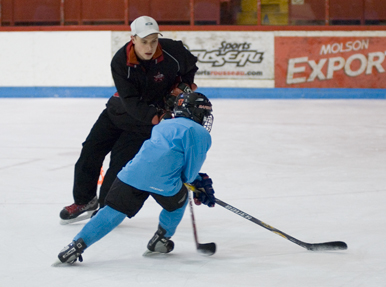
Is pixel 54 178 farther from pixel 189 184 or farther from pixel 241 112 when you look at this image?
pixel 241 112

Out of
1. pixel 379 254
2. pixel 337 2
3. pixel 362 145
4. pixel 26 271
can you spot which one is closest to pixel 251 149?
pixel 362 145

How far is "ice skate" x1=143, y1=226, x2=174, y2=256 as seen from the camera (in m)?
2.45

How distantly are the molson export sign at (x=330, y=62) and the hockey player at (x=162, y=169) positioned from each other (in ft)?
24.5

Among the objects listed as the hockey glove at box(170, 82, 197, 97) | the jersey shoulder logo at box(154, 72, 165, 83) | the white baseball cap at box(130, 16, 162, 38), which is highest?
the white baseball cap at box(130, 16, 162, 38)

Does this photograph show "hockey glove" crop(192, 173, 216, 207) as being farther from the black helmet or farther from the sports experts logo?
the sports experts logo

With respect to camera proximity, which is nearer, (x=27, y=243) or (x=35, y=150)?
(x=27, y=243)

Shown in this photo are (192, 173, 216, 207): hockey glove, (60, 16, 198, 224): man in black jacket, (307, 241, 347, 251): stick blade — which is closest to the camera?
(192, 173, 216, 207): hockey glove

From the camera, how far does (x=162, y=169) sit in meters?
2.21

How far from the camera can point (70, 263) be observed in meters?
2.29

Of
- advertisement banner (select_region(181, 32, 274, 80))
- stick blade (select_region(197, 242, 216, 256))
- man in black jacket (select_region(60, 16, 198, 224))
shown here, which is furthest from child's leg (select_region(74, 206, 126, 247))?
advertisement banner (select_region(181, 32, 274, 80))

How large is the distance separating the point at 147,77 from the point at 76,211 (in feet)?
2.51

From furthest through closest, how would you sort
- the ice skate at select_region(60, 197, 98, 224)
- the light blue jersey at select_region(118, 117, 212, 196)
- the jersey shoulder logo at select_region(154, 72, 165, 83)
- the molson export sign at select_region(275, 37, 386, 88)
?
1. the molson export sign at select_region(275, 37, 386, 88)
2. the ice skate at select_region(60, 197, 98, 224)
3. the jersey shoulder logo at select_region(154, 72, 165, 83)
4. the light blue jersey at select_region(118, 117, 212, 196)

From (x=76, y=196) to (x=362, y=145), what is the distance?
2963 millimetres

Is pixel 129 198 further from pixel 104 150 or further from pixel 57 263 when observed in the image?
pixel 104 150
